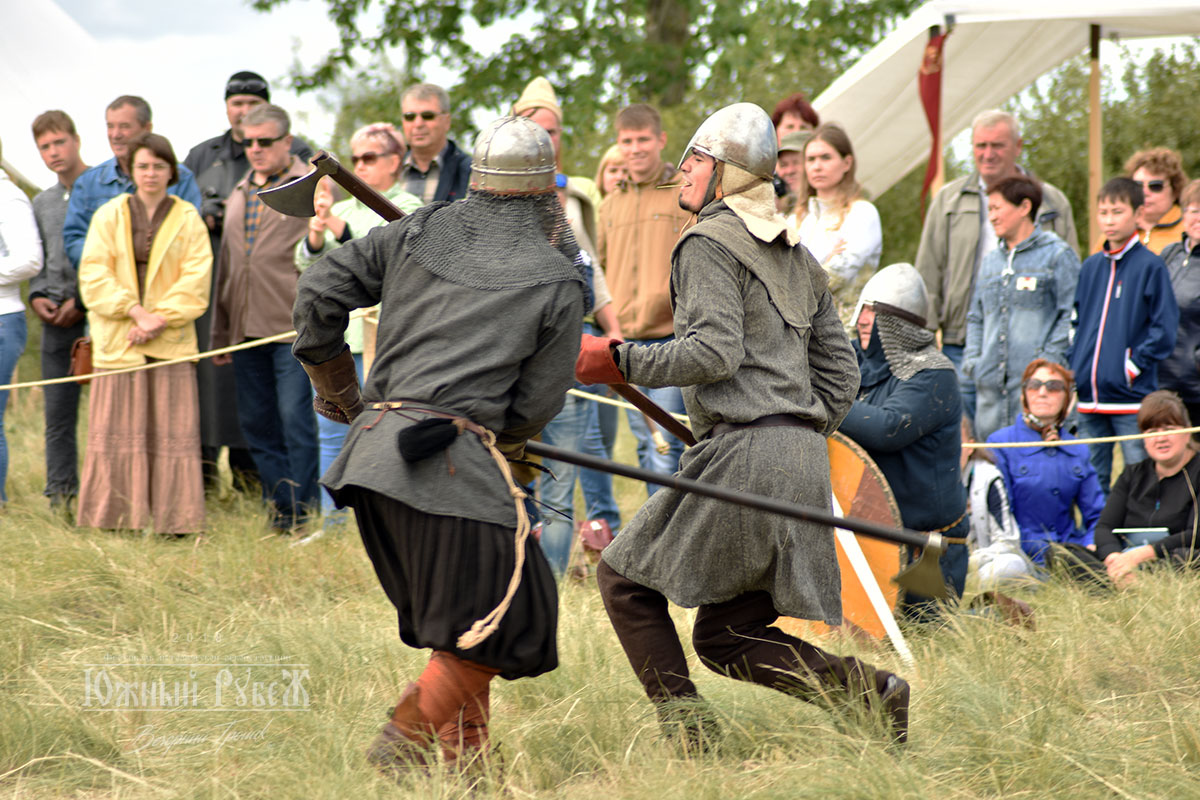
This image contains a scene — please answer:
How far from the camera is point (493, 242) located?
115 inches

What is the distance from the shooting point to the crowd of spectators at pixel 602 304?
5.38 meters

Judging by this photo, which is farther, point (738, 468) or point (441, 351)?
point (738, 468)

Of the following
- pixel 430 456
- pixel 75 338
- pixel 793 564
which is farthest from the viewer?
pixel 75 338

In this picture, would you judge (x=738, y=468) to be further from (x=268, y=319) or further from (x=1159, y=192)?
(x=1159, y=192)

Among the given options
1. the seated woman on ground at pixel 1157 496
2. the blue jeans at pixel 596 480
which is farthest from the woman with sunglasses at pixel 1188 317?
the blue jeans at pixel 596 480

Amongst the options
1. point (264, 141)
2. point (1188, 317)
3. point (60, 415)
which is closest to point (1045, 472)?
point (1188, 317)

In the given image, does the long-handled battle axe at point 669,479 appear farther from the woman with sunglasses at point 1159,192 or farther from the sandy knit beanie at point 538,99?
the woman with sunglasses at point 1159,192

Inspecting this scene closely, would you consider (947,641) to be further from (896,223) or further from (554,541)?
(896,223)

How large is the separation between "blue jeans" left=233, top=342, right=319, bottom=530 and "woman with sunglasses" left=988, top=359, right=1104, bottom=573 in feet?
10.1

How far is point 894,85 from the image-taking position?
24.7 feet

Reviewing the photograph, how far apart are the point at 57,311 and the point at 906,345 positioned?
4.03 m

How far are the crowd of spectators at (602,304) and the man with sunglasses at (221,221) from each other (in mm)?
40

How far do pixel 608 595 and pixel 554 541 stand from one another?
2048 millimetres

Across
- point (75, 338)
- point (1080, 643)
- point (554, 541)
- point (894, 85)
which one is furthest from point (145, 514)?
point (894, 85)
